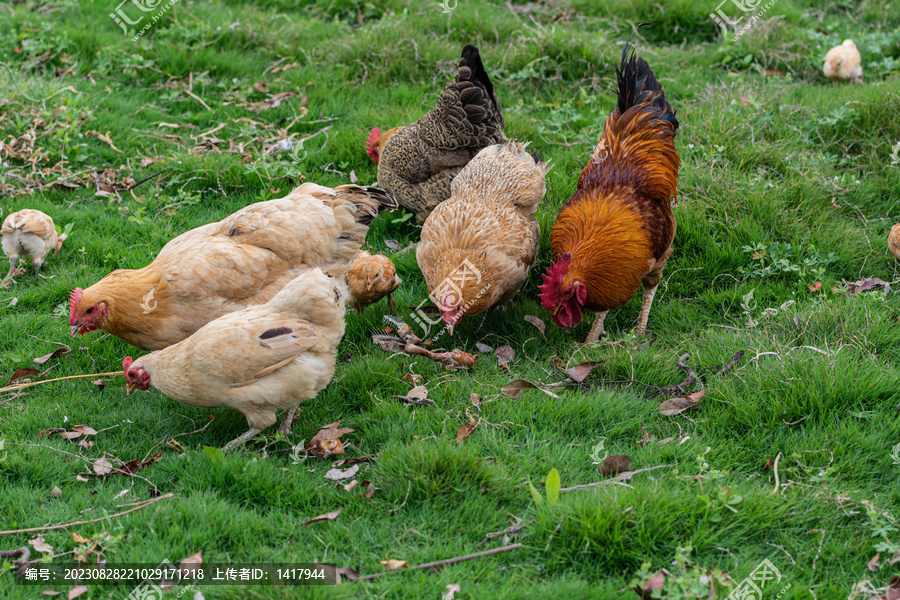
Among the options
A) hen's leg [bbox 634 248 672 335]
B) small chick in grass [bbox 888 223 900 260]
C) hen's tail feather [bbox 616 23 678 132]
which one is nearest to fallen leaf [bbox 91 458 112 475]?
hen's leg [bbox 634 248 672 335]

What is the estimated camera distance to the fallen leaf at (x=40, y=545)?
3.40 m

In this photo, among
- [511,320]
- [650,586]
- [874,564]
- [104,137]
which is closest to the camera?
[650,586]

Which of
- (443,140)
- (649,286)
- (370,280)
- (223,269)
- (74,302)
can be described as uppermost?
(443,140)

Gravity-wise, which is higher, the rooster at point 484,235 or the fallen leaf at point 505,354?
the rooster at point 484,235

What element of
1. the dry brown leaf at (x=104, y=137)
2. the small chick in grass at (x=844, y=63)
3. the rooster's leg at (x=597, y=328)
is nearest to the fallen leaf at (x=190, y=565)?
the rooster's leg at (x=597, y=328)

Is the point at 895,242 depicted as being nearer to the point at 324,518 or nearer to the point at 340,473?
the point at 340,473

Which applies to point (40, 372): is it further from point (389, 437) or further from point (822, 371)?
point (822, 371)

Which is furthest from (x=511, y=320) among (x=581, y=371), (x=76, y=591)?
(x=76, y=591)

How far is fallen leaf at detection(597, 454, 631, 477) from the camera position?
384cm

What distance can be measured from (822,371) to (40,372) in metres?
5.23

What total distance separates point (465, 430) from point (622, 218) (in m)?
2.01

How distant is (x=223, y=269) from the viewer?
4.60 m

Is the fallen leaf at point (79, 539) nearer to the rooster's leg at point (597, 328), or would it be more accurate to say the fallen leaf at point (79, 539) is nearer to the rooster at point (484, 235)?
the rooster at point (484, 235)

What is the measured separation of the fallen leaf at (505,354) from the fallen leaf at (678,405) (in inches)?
45.2
